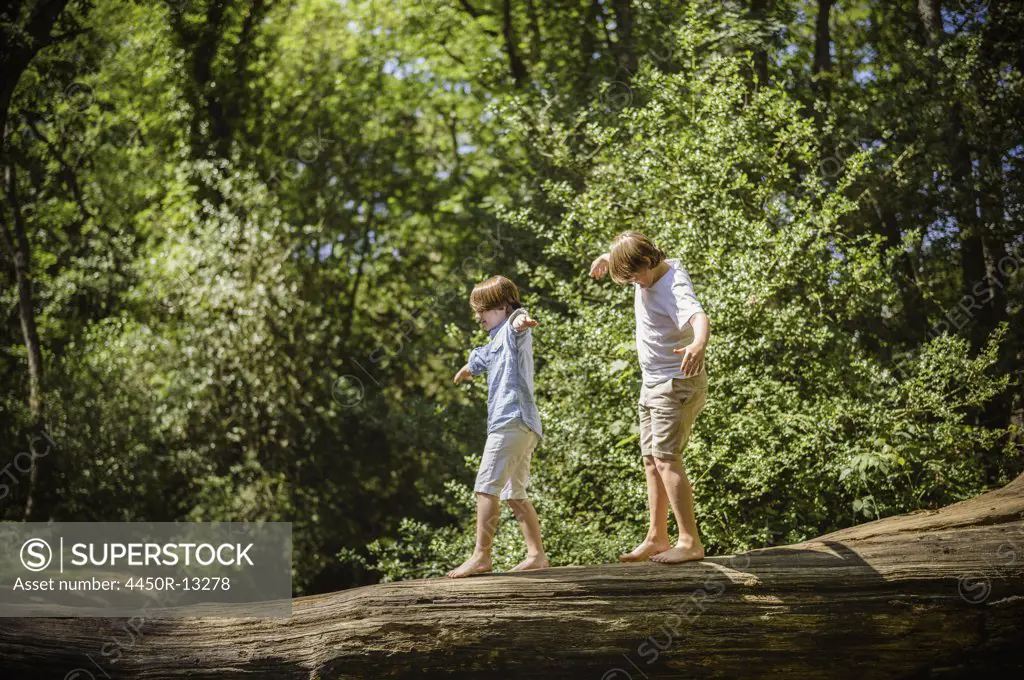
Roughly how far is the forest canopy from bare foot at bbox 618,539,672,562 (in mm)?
2390

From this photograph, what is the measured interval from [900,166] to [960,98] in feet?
3.75

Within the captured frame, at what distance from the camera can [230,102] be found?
1897 centimetres

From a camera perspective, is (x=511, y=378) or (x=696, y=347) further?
(x=511, y=378)

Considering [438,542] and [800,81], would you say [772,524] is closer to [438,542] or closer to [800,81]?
[438,542]

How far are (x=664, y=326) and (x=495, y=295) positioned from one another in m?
1.02

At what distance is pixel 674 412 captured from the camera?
534cm

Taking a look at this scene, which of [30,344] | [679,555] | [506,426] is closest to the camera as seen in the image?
[679,555]

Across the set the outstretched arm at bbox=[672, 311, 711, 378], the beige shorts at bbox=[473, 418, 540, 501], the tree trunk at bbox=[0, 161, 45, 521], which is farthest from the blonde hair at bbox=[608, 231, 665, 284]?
the tree trunk at bbox=[0, 161, 45, 521]

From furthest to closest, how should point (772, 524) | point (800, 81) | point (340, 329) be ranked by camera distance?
point (340, 329) < point (800, 81) < point (772, 524)

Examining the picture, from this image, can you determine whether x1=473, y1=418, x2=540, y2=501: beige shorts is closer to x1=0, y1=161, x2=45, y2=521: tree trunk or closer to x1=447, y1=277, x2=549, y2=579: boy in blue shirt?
x1=447, y1=277, x2=549, y2=579: boy in blue shirt

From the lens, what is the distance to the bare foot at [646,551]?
5527mm

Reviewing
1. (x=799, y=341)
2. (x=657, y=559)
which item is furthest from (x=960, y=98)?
(x=657, y=559)

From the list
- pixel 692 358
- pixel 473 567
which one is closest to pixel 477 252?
pixel 473 567

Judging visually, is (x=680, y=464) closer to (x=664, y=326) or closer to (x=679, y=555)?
(x=679, y=555)
